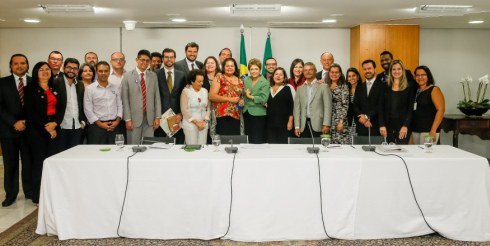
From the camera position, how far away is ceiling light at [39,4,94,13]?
18.5 feet

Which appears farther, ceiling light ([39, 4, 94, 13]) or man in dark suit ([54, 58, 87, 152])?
ceiling light ([39, 4, 94, 13])

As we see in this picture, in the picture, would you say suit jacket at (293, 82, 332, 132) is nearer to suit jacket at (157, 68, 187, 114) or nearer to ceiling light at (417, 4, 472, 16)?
suit jacket at (157, 68, 187, 114)

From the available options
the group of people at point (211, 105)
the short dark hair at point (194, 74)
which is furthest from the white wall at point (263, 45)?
the short dark hair at point (194, 74)

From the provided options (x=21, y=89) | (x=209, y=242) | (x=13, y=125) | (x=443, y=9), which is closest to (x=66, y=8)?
(x=21, y=89)

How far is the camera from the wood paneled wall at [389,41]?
25.1 ft

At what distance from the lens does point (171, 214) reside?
3.33 m

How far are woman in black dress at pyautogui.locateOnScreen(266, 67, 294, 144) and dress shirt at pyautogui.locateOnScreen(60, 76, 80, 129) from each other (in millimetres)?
2203

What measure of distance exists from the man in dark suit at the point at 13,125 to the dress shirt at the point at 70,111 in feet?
1.33

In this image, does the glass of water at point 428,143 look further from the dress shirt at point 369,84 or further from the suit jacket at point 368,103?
the dress shirt at point 369,84

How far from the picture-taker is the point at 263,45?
8258 mm

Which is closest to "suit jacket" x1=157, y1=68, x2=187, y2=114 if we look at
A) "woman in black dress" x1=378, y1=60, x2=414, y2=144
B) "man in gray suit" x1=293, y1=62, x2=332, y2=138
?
"man in gray suit" x1=293, y1=62, x2=332, y2=138

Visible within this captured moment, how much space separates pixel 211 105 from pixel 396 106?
2180mm

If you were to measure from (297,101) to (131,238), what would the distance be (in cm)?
268

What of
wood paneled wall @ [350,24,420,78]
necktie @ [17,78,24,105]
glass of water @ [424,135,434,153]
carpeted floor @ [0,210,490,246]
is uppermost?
wood paneled wall @ [350,24,420,78]
